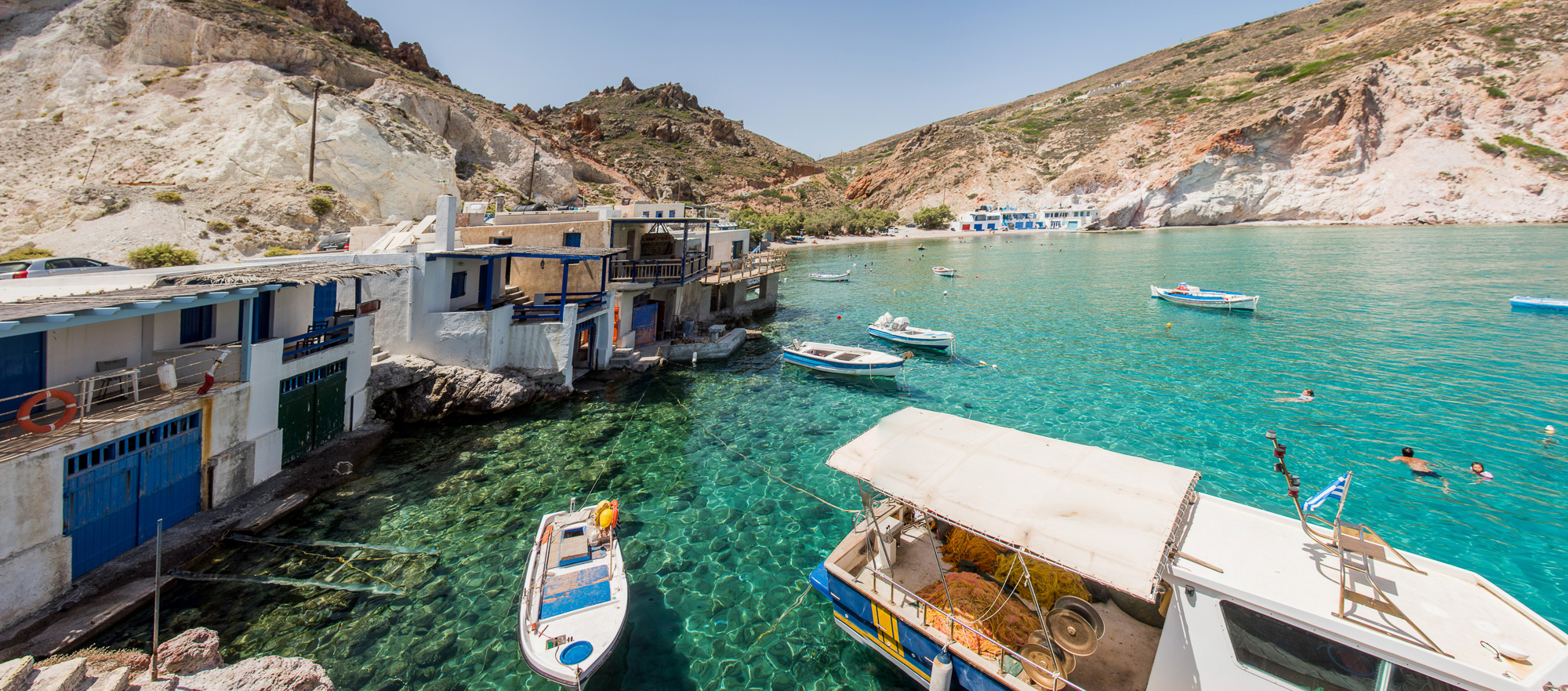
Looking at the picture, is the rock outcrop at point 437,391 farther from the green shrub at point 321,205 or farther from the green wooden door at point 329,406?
the green shrub at point 321,205

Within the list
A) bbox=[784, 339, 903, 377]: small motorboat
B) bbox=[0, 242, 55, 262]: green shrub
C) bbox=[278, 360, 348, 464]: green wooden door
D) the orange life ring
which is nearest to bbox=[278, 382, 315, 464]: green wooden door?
bbox=[278, 360, 348, 464]: green wooden door

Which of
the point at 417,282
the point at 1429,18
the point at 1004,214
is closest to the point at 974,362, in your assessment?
the point at 417,282

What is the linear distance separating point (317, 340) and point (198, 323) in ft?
7.97

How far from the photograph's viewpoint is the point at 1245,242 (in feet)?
265

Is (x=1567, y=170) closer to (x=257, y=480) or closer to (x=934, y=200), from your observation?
(x=934, y=200)

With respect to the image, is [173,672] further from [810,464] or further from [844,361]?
[844,361]

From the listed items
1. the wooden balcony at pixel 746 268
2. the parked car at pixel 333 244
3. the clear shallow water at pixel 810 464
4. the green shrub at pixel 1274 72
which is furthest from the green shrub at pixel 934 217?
the parked car at pixel 333 244

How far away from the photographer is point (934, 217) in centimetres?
12600

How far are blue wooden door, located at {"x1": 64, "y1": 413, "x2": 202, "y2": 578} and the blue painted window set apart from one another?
10.5 ft

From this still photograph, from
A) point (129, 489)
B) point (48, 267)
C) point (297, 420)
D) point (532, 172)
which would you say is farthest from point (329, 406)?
point (532, 172)

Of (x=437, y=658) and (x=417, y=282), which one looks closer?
(x=437, y=658)

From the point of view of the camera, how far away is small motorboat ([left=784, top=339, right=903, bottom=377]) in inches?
976

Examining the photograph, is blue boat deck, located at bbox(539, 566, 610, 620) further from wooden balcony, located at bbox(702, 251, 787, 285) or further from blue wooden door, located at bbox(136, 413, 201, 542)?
wooden balcony, located at bbox(702, 251, 787, 285)

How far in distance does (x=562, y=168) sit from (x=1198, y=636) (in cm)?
8075
